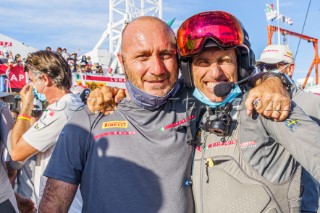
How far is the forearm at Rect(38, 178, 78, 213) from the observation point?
6.40ft

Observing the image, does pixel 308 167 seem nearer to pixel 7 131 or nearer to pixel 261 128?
pixel 261 128

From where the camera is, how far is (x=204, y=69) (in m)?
2.06

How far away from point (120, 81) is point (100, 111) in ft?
53.1

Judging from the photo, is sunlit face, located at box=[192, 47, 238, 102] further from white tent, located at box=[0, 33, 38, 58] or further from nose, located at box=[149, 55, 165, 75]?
white tent, located at box=[0, 33, 38, 58]

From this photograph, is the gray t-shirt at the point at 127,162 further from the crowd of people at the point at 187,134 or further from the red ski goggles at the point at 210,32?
the red ski goggles at the point at 210,32

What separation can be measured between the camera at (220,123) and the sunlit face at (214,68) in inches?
8.1

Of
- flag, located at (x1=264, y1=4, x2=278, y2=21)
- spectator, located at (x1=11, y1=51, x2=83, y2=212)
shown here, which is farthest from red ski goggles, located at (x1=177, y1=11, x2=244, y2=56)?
flag, located at (x1=264, y1=4, x2=278, y2=21)

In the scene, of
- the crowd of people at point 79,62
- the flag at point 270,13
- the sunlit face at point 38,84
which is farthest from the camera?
the flag at point 270,13

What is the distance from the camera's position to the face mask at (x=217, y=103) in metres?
1.94

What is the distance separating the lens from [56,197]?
1.95 meters

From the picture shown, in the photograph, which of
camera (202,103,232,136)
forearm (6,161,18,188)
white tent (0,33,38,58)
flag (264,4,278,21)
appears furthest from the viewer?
flag (264,4,278,21)

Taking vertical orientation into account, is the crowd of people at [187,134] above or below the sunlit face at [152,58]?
below

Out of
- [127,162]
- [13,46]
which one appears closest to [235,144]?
[127,162]

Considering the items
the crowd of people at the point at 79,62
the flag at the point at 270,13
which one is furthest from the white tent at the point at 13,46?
the flag at the point at 270,13
